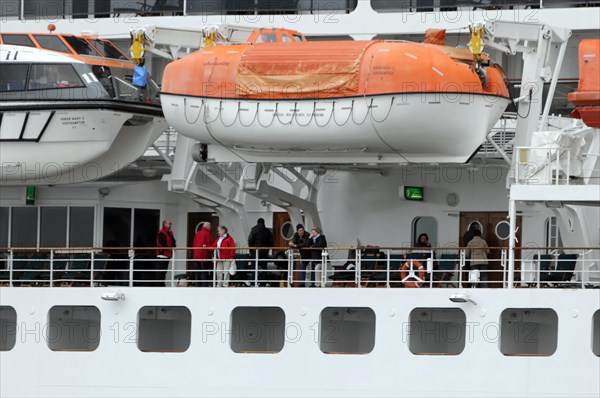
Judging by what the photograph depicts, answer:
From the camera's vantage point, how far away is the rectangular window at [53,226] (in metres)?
29.1

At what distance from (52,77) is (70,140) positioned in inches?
45.0

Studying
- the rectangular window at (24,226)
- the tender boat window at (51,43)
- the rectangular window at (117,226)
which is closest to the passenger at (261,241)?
the rectangular window at (117,226)

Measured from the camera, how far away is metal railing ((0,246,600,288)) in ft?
78.4

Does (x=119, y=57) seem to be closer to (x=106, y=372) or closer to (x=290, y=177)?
(x=290, y=177)

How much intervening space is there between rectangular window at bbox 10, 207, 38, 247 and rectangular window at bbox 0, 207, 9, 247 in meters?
0.14

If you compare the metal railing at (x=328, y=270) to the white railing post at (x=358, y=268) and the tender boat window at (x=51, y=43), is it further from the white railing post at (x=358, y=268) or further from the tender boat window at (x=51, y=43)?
the tender boat window at (x=51, y=43)

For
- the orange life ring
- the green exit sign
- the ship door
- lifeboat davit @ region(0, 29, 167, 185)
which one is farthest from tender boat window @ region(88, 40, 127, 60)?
the ship door

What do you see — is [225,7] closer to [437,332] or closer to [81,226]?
[81,226]

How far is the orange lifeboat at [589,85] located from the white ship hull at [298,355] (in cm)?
283

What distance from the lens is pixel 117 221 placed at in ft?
95.9

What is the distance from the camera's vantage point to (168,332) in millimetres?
26625

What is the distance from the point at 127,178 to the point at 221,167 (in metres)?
2.78

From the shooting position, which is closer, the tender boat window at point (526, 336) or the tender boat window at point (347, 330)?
the tender boat window at point (526, 336)

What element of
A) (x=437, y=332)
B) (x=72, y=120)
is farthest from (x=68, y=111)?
(x=437, y=332)
